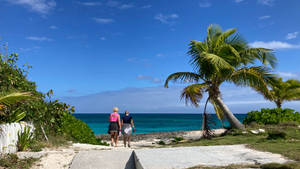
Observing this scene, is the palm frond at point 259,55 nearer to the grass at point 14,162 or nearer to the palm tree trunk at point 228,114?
the palm tree trunk at point 228,114

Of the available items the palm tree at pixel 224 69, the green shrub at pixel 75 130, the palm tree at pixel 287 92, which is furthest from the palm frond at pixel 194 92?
the palm tree at pixel 287 92

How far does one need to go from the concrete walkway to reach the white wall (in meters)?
2.34

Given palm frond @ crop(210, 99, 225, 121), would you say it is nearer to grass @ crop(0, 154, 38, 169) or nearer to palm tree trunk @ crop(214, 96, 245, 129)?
palm tree trunk @ crop(214, 96, 245, 129)

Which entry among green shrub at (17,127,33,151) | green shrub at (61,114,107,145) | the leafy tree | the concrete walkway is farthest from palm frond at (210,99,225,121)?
the leafy tree

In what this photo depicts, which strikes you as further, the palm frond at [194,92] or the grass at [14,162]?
the palm frond at [194,92]

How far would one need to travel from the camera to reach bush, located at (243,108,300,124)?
15008 mm

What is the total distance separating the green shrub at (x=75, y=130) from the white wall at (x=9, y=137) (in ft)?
11.1

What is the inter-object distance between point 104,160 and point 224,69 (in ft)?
26.2

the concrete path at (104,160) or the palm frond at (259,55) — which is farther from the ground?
the palm frond at (259,55)

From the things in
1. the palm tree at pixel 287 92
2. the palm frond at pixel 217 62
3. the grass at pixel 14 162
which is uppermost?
the palm frond at pixel 217 62

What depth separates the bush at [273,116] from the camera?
49.2 feet

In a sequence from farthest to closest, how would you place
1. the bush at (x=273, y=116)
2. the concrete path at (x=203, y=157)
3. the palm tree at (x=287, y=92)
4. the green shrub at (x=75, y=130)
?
the palm tree at (x=287, y=92) < the bush at (x=273, y=116) < the green shrub at (x=75, y=130) < the concrete path at (x=203, y=157)

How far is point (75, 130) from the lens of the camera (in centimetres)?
1280

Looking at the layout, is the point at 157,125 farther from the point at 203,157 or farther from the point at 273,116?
the point at 203,157
